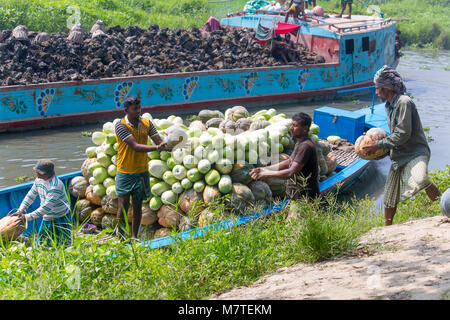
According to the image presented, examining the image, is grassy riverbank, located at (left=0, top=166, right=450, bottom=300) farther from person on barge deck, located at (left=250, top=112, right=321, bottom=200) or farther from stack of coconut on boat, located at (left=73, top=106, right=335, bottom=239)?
stack of coconut on boat, located at (left=73, top=106, right=335, bottom=239)

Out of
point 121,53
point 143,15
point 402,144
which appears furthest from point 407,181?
point 143,15

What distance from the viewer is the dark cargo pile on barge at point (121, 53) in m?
12.5

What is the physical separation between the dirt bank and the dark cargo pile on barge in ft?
29.8

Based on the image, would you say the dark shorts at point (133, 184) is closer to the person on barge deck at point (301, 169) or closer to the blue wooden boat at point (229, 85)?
the person on barge deck at point (301, 169)

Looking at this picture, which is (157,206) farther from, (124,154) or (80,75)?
(80,75)

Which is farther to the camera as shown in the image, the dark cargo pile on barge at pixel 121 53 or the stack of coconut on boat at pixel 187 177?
the dark cargo pile on barge at pixel 121 53

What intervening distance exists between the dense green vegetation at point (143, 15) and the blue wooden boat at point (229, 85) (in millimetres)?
4890

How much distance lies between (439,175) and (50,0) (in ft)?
63.5

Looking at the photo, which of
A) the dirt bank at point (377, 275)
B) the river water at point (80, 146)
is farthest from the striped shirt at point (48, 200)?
the river water at point (80, 146)

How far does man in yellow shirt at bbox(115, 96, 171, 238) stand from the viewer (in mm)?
5340

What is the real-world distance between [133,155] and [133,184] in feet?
1.11

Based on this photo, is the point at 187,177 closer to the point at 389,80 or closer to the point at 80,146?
the point at 389,80

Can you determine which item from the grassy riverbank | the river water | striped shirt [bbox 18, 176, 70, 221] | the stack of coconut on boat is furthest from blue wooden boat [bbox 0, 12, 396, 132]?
the grassy riverbank

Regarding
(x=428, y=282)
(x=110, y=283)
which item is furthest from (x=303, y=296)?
(x=110, y=283)
